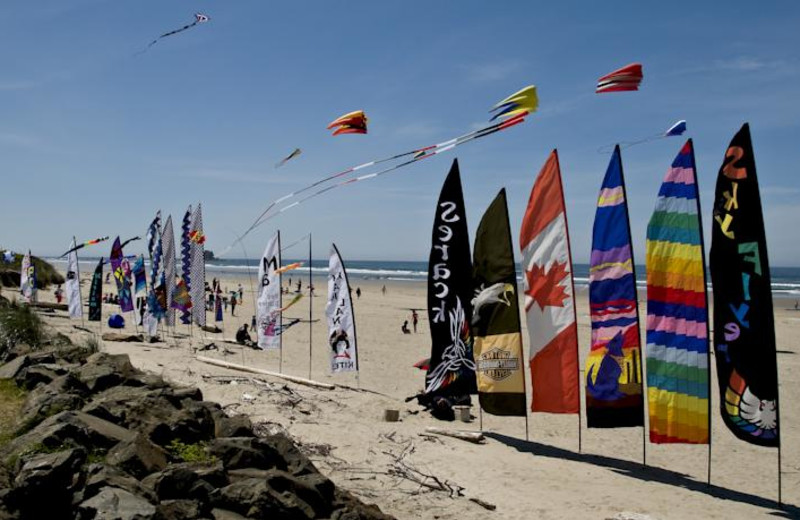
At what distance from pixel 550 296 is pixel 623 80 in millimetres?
4342

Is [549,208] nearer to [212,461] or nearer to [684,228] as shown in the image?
[684,228]

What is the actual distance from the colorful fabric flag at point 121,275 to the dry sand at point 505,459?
3.23 metres

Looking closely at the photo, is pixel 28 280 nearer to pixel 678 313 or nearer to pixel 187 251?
pixel 187 251

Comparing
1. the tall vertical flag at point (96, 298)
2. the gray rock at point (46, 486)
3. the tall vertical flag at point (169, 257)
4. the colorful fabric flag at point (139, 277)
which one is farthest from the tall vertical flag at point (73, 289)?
the gray rock at point (46, 486)

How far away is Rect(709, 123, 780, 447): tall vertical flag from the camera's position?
33.8 ft

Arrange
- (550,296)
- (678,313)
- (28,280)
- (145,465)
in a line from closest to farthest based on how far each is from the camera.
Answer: (145,465), (678,313), (550,296), (28,280)

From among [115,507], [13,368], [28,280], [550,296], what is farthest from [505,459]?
[28,280]

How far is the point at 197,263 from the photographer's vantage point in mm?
22891

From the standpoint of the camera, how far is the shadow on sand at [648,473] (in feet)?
35.5

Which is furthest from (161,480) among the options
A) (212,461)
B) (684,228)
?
(684,228)

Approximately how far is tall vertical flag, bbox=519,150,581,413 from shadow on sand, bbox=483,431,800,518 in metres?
1.16

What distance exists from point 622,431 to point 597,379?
4244 mm

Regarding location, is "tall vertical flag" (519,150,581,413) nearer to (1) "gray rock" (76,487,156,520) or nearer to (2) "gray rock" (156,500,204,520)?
(2) "gray rock" (156,500,204,520)

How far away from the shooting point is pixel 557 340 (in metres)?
12.9
